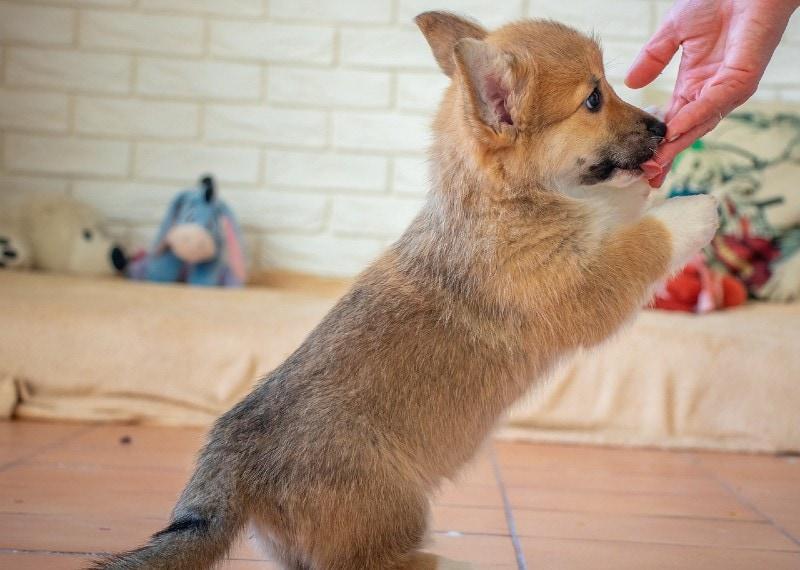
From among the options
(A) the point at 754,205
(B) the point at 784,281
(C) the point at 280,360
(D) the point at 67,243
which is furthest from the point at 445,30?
(D) the point at 67,243

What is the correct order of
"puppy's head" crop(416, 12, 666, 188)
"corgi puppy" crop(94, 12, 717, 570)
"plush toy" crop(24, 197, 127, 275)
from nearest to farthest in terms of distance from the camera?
"corgi puppy" crop(94, 12, 717, 570) → "puppy's head" crop(416, 12, 666, 188) → "plush toy" crop(24, 197, 127, 275)

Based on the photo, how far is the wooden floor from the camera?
7.29 feet

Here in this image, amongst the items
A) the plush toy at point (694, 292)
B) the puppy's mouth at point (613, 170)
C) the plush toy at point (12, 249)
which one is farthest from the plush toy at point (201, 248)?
the puppy's mouth at point (613, 170)

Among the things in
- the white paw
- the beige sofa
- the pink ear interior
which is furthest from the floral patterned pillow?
the pink ear interior

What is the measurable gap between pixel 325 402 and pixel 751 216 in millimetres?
2851

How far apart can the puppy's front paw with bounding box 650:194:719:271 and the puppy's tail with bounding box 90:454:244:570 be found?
1022 millimetres

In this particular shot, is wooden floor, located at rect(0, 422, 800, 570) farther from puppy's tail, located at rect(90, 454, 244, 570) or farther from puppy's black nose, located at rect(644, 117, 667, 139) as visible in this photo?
puppy's black nose, located at rect(644, 117, 667, 139)

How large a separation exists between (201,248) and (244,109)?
35.4 inches

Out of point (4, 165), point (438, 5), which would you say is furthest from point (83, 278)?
point (438, 5)

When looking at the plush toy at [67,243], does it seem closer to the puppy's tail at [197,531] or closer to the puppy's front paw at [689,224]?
the puppy's tail at [197,531]

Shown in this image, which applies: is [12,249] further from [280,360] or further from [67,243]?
[280,360]

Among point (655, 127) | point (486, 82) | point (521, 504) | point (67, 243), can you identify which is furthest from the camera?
point (67, 243)

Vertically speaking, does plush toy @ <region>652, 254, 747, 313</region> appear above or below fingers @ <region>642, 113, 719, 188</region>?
below

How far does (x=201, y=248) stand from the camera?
14.3 ft
